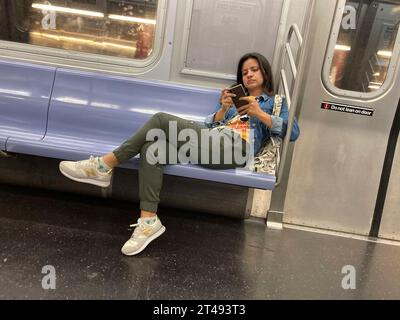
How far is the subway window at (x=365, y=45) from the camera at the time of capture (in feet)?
8.82

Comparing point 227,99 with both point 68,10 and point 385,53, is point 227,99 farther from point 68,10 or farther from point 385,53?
point 68,10

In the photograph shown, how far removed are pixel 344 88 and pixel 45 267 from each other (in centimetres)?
232

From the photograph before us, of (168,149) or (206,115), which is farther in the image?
(206,115)

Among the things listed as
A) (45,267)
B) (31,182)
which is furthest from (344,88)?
(31,182)

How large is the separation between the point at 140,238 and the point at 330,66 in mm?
1818

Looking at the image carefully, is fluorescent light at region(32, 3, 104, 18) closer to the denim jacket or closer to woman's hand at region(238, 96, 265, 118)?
the denim jacket

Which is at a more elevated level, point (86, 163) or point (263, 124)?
point (263, 124)

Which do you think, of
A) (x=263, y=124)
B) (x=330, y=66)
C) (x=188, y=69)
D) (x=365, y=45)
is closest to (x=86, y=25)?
(x=188, y=69)

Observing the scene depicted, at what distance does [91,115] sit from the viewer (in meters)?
2.85

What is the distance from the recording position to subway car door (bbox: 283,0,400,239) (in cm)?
272

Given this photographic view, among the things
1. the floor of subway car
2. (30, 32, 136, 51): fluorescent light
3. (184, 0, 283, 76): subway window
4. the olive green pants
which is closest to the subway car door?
the floor of subway car

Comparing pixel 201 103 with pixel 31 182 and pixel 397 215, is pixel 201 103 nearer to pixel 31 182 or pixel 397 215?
pixel 31 182

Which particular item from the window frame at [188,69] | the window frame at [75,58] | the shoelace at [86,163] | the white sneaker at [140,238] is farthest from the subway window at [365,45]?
the shoelace at [86,163]

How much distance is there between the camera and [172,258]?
7.61ft
